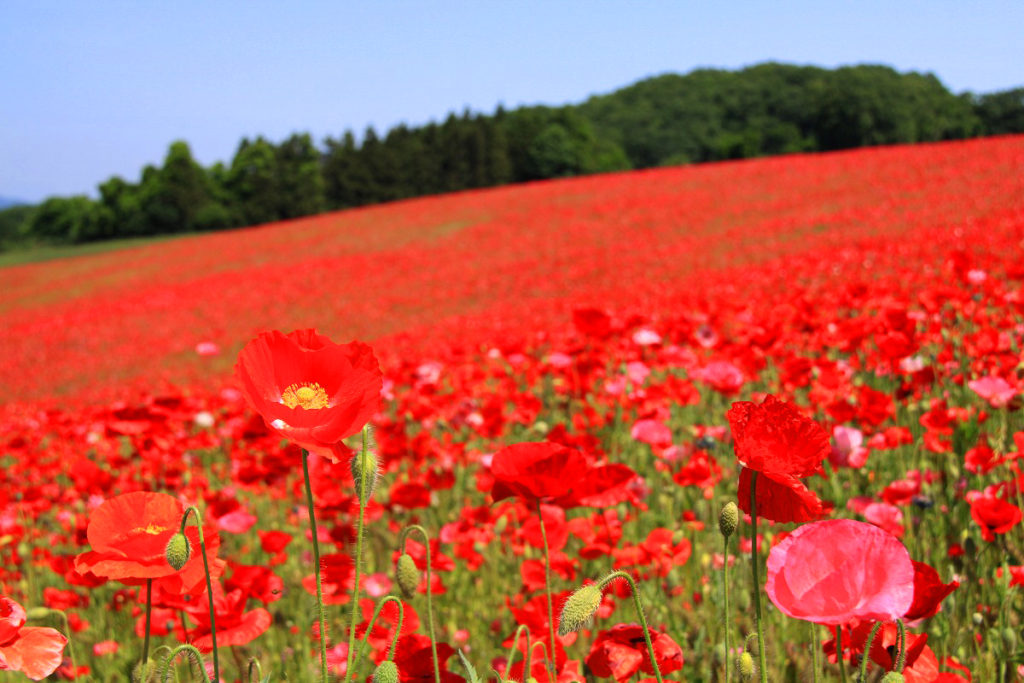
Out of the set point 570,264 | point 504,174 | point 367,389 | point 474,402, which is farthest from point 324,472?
point 504,174

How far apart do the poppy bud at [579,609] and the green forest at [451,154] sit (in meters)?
55.7

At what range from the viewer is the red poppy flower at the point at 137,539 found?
955 mm

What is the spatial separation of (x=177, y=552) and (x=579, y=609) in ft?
1.48

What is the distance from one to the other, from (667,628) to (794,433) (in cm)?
124

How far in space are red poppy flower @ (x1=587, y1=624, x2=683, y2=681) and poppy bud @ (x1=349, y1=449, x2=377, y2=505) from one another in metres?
0.39

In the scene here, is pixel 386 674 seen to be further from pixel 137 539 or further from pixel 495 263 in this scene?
pixel 495 263

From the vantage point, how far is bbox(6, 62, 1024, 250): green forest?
5550cm

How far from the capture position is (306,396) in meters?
0.96

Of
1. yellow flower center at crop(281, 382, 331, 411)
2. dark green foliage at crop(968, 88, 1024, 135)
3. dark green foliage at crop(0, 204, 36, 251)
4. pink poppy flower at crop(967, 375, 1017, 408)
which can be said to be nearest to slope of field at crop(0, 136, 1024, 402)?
pink poppy flower at crop(967, 375, 1017, 408)

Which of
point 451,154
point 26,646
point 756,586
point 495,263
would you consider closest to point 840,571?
point 756,586

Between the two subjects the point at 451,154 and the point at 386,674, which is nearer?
the point at 386,674

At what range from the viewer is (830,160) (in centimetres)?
2633

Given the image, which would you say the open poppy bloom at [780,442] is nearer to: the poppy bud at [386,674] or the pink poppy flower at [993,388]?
the poppy bud at [386,674]

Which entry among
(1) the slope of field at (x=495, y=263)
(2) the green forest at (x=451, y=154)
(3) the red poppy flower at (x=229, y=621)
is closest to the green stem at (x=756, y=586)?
(3) the red poppy flower at (x=229, y=621)
